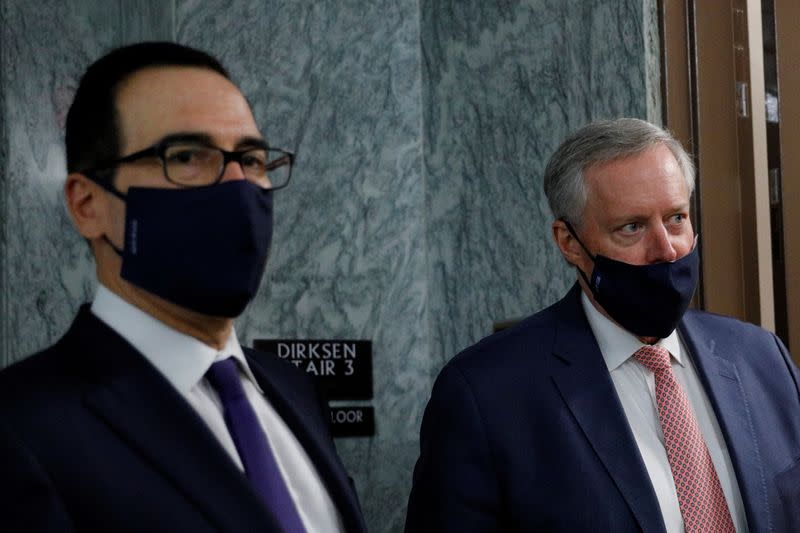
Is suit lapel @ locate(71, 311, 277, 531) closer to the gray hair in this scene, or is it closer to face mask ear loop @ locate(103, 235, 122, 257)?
face mask ear loop @ locate(103, 235, 122, 257)

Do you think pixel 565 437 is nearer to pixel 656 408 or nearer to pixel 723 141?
pixel 656 408

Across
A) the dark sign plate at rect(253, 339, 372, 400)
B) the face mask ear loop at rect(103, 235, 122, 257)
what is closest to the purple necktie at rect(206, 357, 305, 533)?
the face mask ear loop at rect(103, 235, 122, 257)

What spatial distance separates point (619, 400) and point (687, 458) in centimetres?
20

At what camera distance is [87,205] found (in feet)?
5.04

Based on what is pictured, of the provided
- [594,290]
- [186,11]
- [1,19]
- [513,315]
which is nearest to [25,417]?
[594,290]

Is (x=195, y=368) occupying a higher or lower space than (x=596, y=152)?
lower

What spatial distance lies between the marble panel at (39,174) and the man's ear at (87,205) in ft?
4.64

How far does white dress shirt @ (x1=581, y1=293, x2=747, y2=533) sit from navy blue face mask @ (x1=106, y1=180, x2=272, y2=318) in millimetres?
1189

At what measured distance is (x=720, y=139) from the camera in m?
3.24

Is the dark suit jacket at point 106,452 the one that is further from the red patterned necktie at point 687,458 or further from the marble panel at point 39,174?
the marble panel at point 39,174

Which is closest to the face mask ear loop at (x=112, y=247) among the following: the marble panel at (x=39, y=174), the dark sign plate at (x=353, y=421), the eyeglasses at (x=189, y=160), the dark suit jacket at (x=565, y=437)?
the eyeglasses at (x=189, y=160)

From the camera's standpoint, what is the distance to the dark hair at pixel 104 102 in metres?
1.52

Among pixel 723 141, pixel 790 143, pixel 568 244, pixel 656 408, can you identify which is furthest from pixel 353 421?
pixel 790 143

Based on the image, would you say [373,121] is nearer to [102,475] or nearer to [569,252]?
[569,252]
